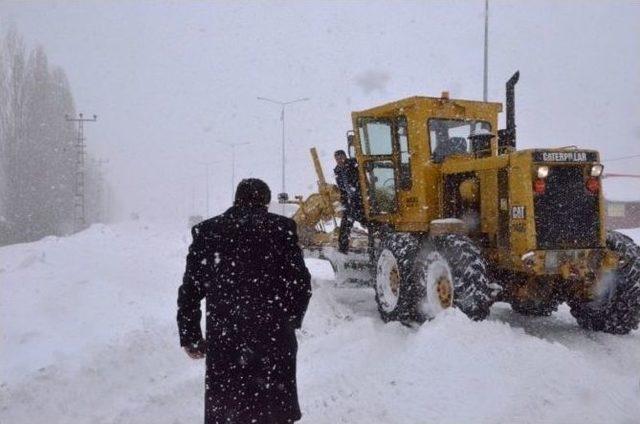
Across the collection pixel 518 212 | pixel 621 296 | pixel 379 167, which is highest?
pixel 379 167

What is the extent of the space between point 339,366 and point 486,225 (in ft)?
9.02

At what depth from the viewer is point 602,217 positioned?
22.9 ft

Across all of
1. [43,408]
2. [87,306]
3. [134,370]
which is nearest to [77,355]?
[134,370]

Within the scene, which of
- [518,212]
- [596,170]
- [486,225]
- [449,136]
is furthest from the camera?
[449,136]

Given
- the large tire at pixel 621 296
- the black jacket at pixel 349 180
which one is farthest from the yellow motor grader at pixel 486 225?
the black jacket at pixel 349 180

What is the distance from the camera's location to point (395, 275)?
8.34 metres

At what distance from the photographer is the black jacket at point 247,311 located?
3213 millimetres

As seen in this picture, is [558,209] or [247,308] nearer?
[247,308]

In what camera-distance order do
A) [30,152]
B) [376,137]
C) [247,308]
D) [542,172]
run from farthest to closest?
[30,152] → [376,137] → [542,172] → [247,308]

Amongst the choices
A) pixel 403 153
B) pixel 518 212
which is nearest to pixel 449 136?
pixel 403 153

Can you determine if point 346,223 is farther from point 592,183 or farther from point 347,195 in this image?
point 592,183

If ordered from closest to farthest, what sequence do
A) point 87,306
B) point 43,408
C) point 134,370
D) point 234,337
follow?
point 234,337
point 43,408
point 134,370
point 87,306

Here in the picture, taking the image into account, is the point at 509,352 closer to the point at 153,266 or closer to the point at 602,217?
the point at 602,217

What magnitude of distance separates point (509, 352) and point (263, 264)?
3078mm
